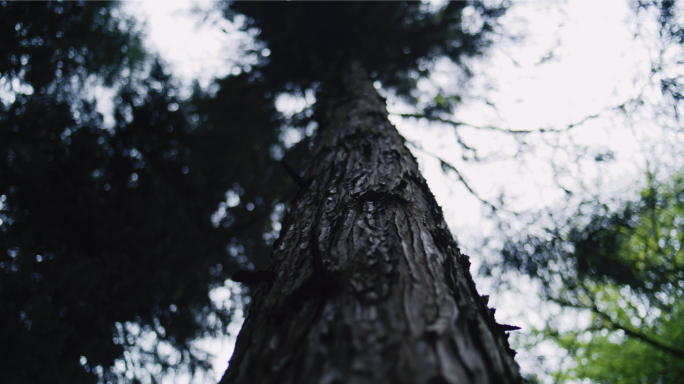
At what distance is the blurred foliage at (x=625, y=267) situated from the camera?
3.28m

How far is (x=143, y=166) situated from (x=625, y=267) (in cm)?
643

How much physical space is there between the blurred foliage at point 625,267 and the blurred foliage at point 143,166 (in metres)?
2.59

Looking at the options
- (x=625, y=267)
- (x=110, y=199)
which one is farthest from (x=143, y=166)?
(x=625, y=267)

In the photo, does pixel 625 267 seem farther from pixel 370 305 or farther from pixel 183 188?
pixel 183 188

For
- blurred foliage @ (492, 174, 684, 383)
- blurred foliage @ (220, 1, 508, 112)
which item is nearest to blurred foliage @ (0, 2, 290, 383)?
blurred foliage @ (220, 1, 508, 112)

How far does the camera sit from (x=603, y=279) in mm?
3477

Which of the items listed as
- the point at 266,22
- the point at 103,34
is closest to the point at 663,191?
the point at 266,22

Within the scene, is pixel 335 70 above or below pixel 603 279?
above

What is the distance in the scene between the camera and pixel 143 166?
15.3ft

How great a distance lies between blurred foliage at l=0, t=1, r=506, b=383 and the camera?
11.5 ft

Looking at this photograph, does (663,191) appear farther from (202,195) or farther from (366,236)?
(202,195)

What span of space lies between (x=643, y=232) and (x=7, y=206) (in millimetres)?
9275

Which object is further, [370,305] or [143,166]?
[143,166]

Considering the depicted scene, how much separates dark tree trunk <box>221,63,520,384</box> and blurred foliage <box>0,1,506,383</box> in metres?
2.70
